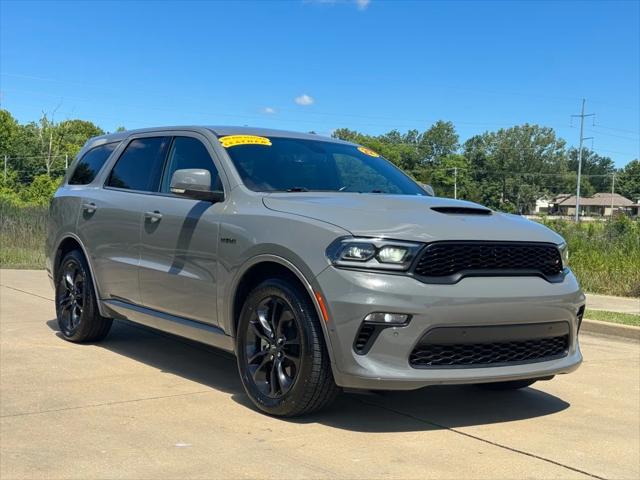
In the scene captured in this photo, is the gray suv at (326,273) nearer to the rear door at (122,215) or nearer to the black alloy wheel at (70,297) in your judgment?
the rear door at (122,215)

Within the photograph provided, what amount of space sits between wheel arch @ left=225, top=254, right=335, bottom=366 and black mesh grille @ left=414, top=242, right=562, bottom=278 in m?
0.61

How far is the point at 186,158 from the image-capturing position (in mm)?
5441

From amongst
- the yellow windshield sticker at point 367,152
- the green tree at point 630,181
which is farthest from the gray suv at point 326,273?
the green tree at point 630,181

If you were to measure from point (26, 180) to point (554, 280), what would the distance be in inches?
Result: 3198

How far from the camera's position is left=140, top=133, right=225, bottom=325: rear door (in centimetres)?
478

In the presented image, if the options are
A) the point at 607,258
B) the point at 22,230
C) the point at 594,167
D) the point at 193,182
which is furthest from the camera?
the point at 594,167

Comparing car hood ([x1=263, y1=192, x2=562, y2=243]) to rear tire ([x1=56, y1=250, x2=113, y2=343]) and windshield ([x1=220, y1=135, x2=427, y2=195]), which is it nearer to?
windshield ([x1=220, y1=135, x2=427, y2=195])

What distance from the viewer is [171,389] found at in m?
5.00

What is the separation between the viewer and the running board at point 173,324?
15.5 feet

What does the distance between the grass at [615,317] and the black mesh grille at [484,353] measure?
14.8ft

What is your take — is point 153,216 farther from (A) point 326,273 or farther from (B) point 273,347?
(A) point 326,273

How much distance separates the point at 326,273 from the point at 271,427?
3.34ft

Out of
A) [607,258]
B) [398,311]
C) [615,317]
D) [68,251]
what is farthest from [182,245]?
[607,258]

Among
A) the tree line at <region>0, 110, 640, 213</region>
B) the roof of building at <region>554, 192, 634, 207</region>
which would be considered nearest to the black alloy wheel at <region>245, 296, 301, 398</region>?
the tree line at <region>0, 110, 640, 213</region>
